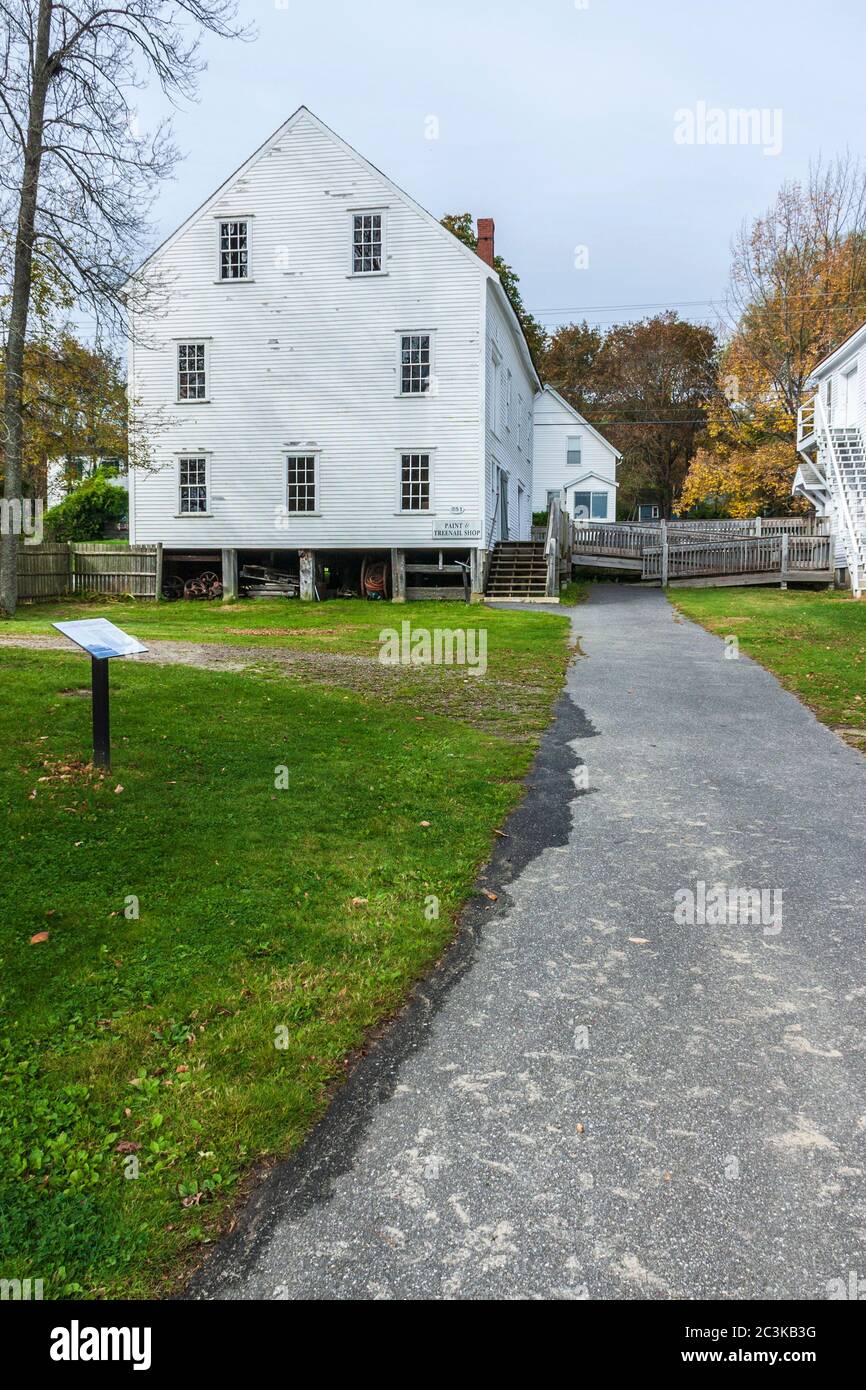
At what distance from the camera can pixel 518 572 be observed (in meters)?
27.9

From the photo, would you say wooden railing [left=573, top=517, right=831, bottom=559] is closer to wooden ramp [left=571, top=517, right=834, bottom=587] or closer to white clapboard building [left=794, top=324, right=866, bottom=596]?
wooden ramp [left=571, top=517, right=834, bottom=587]

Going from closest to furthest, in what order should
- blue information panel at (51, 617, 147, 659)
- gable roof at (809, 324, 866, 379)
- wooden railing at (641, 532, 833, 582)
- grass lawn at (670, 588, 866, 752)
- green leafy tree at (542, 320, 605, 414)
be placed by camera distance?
blue information panel at (51, 617, 147, 659) → grass lawn at (670, 588, 866, 752) → gable roof at (809, 324, 866, 379) → wooden railing at (641, 532, 833, 582) → green leafy tree at (542, 320, 605, 414)

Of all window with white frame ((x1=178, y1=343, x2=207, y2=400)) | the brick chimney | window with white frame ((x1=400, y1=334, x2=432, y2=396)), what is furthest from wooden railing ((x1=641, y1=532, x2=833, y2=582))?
window with white frame ((x1=178, y1=343, x2=207, y2=400))

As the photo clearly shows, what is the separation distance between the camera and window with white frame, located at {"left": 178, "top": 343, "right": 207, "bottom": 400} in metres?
27.9

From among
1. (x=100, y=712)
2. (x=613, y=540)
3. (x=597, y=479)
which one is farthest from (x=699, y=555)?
(x=100, y=712)

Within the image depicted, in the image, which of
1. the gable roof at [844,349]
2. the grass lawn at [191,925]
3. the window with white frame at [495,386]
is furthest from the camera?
the gable roof at [844,349]

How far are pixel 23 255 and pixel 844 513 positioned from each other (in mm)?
22419

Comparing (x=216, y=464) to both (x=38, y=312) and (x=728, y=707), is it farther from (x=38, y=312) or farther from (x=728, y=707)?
(x=728, y=707)

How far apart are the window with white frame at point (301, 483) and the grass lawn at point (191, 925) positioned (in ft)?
56.3

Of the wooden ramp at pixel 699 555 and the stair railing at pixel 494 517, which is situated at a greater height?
the stair railing at pixel 494 517

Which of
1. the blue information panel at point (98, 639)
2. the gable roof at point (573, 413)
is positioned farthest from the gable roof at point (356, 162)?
the gable roof at point (573, 413)

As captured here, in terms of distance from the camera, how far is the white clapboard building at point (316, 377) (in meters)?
26.4

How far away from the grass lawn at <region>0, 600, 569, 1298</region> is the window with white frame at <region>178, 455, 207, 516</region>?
18.1 meters

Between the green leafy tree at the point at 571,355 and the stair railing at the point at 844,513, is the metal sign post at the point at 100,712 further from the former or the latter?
the green leafy tree at the point at 571,355
